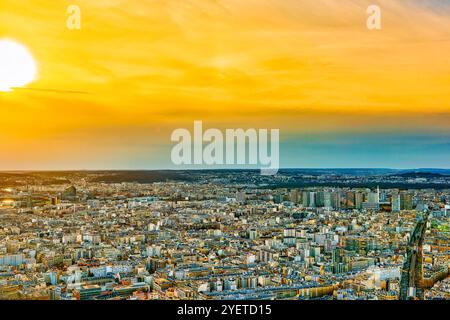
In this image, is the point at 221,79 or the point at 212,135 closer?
the point at 212,135

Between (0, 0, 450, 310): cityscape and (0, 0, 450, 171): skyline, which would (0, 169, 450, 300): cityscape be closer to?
(0, 0, 450, 310): cityscape

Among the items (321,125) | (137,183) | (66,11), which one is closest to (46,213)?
(137,183)

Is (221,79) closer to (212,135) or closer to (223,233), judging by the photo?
(212,135)

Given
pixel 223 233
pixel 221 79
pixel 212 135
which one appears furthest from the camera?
pixel 223 233

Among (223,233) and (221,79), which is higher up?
(221,79)

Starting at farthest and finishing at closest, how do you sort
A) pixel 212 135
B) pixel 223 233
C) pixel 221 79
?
pixel 223 233
pixel 221 79
pixel 212 135

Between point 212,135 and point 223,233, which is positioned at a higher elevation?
point 212,135

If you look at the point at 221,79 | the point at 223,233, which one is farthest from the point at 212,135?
the point at 223,233

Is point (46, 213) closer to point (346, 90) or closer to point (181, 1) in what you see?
point (181, 1)

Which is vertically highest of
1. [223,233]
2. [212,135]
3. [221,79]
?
[221,79]
